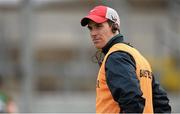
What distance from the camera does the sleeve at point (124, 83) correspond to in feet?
15.2

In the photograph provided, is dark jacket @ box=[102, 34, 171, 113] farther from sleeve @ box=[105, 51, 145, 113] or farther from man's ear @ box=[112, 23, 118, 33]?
man's ear @ box=[112, 23, 118, 33]

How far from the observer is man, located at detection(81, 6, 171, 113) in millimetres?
4641

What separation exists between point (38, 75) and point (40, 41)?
11761mm

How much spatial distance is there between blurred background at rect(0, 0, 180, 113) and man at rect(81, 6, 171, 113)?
448 centimetres

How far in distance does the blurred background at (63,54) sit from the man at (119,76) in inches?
176

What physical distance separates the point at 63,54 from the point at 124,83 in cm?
2290

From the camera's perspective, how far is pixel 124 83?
182 inches

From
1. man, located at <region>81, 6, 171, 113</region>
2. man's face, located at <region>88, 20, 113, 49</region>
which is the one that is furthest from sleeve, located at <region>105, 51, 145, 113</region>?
man's face, located at <region>88, 20, 113, 49</region>

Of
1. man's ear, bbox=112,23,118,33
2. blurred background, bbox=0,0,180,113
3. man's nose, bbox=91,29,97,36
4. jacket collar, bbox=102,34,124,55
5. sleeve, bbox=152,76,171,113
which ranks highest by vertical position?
man's ear, bbox=112,23,118,33

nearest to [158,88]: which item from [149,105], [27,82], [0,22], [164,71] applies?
[149,105]

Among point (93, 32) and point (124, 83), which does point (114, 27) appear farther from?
point (124, 83)

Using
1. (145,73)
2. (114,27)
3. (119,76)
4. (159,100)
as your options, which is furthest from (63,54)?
(119,76)

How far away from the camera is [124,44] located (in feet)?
16.1

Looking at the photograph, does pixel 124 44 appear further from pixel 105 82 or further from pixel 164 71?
pixel 164 71
